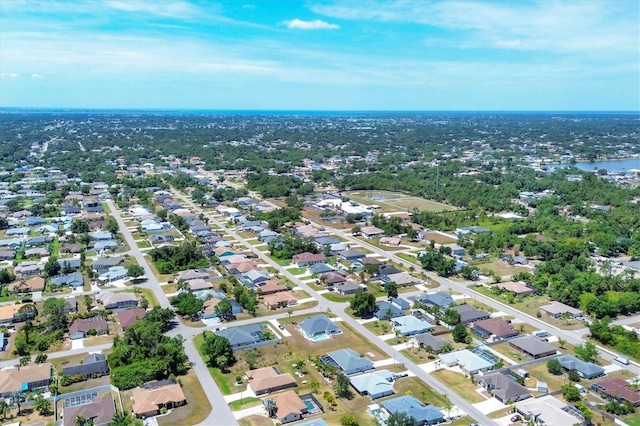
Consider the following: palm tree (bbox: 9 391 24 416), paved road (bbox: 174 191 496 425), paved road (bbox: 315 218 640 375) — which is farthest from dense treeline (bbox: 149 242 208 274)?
palm tree (bbox: 9 391 24 416)

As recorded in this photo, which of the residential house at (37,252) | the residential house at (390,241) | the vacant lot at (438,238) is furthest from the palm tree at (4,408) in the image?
the vacant lot at (438,238)

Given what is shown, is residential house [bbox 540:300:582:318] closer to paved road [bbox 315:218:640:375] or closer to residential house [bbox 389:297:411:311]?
paved road [bbox 315:218:640:375]

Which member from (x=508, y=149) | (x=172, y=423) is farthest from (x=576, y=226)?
(x=508, y=149)

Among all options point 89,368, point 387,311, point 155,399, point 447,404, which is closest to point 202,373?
point 155,399

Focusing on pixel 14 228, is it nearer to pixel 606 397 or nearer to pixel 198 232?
pixel 198 232

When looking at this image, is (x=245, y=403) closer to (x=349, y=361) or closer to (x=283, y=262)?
(x=349, y=361)
